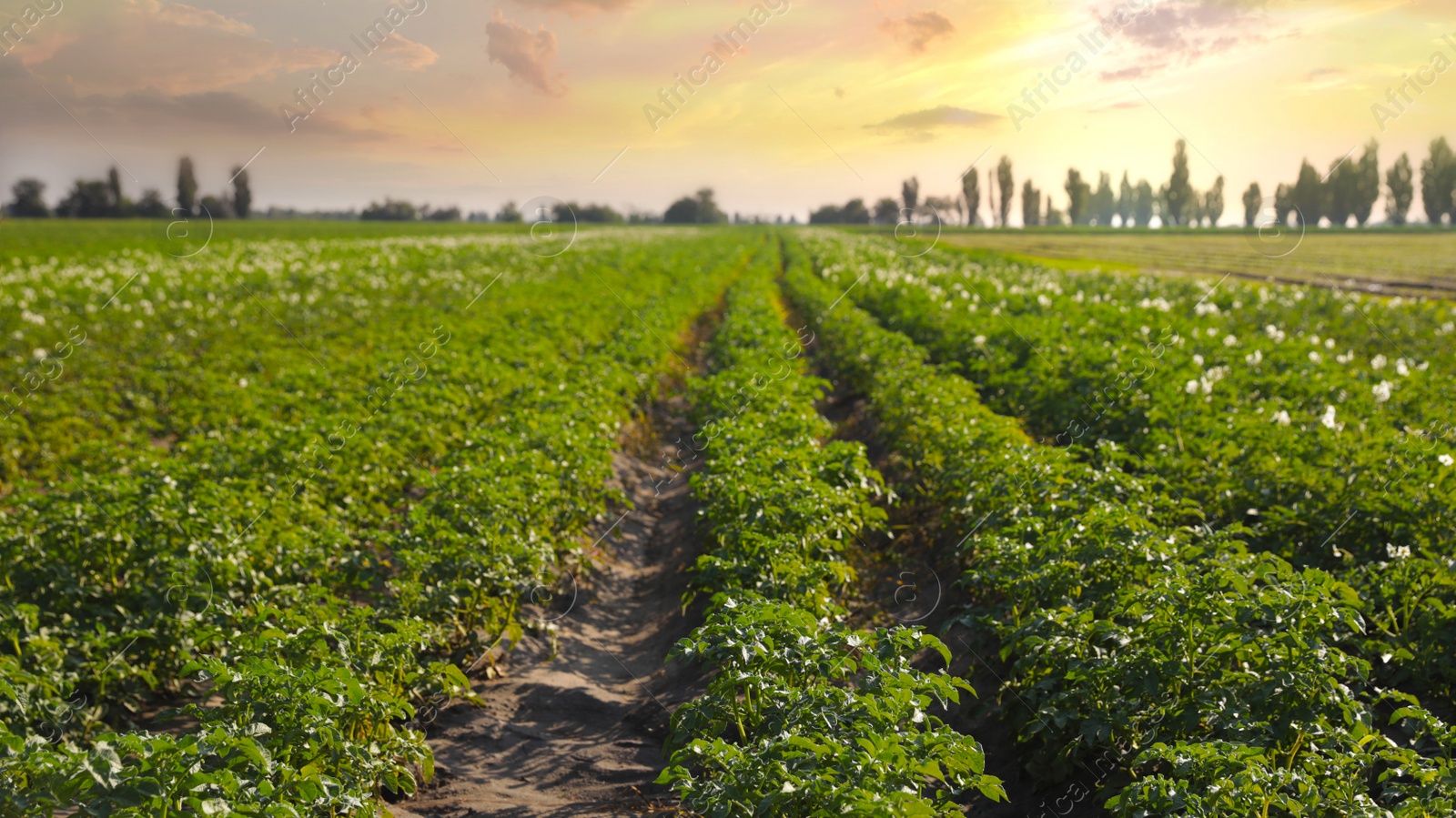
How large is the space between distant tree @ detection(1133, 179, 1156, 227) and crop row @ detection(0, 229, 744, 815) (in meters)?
112

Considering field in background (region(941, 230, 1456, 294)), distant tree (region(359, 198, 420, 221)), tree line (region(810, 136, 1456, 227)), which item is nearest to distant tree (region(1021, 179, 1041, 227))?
tree line (region(810, 136, 1456, 227))

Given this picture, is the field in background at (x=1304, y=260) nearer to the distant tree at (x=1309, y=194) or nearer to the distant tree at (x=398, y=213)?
the distant tree at (x=1309, y=194)

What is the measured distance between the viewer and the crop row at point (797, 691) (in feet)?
9.87

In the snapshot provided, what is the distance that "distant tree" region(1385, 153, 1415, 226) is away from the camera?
82.5 meters

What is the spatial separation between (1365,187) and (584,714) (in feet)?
299

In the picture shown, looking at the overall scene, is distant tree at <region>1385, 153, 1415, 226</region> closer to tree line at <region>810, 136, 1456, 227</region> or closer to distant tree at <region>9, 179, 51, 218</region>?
tree line at <region>810, 136, 1456, 227</region>

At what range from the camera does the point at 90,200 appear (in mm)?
74375

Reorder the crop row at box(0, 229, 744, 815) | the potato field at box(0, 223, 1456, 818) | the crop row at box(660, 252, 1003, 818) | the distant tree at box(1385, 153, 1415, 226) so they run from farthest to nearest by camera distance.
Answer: the distant tree at box(1385, 153, 1415, 226)
the potato field at box(0, 223, 1456, 818)
the crop row at box(0, 229, 744, 815)
the crop row at box(660, 252, 1003, 818)

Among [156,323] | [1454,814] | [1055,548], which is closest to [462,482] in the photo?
[1055,548]

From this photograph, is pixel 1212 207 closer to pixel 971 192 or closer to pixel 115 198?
pixel 971 192

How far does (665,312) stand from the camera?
691 inches

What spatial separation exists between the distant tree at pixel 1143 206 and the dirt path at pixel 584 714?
369ft

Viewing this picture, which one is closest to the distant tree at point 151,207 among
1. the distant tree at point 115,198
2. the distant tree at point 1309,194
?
the distant tree at point 115,198

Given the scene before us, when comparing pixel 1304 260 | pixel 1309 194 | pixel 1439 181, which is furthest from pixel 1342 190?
pixel 1304 260
